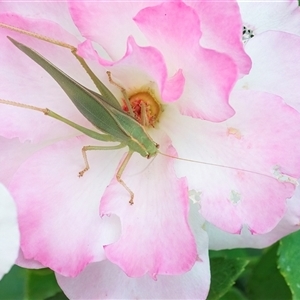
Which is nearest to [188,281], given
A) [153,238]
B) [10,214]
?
[153,238]

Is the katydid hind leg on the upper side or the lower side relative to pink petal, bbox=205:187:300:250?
upper

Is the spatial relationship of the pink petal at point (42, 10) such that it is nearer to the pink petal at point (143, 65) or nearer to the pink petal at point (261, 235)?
the pink petal at point (143, 65)

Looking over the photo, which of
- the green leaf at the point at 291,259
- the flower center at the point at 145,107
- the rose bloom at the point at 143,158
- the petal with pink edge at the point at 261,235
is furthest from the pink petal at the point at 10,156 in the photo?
the green leaf at the point at 291,259

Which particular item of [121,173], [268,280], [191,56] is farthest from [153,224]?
[268,280]

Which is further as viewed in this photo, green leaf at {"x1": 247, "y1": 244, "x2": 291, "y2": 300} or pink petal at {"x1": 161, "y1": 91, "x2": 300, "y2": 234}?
green leaf at {"x1": 247, "y1": 244, "x2": 291, "y2": 300}

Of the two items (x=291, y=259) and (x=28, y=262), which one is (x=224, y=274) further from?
(x=28, y=262)

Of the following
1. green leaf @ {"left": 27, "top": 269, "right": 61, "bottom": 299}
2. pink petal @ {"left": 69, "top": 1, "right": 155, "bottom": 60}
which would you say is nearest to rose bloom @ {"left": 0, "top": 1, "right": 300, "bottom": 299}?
pink petal @ {"left": 69, "top": 1, "right": 155, "bottom": 60}

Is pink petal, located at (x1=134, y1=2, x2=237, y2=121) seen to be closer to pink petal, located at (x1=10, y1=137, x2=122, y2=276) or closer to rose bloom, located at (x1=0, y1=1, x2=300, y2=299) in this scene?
rose bloom, located at (x1=0, y1=1, x2=300, y2=299)
